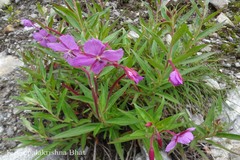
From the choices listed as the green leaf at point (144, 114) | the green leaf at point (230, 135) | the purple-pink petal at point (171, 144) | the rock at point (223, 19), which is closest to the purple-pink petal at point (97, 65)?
the green leaf at point (144, 114)

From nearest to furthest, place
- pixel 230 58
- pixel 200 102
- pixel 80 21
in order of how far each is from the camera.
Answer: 1. pixel 80 21
2. pixel 200 102
3. pixel 230 58

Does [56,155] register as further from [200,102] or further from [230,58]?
[230,58]

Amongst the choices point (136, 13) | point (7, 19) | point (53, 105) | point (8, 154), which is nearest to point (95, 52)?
point (53, 105)

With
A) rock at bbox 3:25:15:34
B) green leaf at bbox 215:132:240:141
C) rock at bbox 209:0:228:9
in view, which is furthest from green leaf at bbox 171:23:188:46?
rock at bbox 3:25:15:34

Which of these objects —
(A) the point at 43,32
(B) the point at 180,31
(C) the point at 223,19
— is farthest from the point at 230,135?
(C) the point at 223,19

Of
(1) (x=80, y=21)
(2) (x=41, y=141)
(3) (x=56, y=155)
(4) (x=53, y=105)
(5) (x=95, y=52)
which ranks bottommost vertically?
(3) (x=56, y=155)

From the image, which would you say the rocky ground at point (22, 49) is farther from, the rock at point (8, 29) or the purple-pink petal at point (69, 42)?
the purple-pink petal at point (69, 42)
